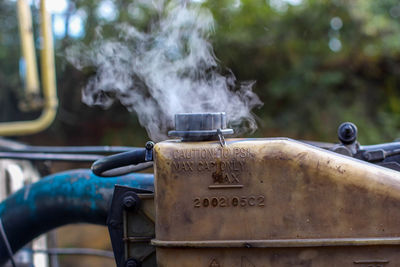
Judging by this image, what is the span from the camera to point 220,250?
3.94 feet

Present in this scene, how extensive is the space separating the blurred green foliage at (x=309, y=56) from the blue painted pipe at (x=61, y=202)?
5901 millimetres

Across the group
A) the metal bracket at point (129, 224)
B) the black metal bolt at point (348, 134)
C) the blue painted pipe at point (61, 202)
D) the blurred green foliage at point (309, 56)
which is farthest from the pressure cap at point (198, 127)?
the blurred green foliage at point (309, 56)

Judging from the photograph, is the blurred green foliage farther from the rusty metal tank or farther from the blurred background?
the rusty metal tank

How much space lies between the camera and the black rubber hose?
4.53 ft

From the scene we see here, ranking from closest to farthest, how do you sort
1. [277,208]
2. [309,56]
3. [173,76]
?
[277,208], [173,76], [309,56]

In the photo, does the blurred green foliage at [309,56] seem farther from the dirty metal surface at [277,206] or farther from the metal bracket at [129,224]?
the dirty metal surface at [277,206]

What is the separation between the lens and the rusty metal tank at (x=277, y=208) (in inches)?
46.6

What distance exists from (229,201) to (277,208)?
0.40 feet

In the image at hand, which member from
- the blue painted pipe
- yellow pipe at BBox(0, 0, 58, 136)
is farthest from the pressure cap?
yellow pipe at BBox(0, 0, 58, 136)

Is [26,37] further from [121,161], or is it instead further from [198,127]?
[198,127]

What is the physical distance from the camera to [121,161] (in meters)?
1.40

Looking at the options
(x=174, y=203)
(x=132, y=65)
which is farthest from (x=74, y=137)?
(x=174, y=203)

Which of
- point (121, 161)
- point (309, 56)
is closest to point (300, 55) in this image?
point (309, 56)

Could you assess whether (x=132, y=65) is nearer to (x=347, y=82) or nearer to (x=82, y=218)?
(x=82, y=218)
